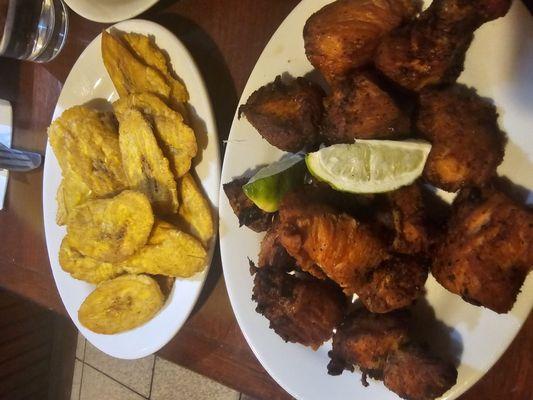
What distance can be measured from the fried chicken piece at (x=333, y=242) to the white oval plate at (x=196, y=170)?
0.46m

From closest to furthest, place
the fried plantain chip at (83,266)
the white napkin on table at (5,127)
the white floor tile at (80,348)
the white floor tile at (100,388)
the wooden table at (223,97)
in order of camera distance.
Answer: the wooden table at (223,97) < the fried plantain chip at (83,266) < the white napkin on table at (5,127) < the white floor tile at (100,388) < the white floor tile at (80,348)

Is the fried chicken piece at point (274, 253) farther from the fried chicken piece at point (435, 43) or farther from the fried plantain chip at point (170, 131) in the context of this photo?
the fried chicken piece at point (435, 43)

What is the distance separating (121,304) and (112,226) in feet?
0.95

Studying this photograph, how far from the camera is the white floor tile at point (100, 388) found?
10.4 ft

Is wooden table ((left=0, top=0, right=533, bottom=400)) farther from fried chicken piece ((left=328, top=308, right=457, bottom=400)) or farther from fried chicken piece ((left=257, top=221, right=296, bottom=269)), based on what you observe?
fried chicken piece ((left=257, top=221, right=296, bottom=269))

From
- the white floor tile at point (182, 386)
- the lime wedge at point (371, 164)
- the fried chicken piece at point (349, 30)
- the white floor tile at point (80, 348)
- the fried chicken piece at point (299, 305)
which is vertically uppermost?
the fried chicken piece at point (349, 30)

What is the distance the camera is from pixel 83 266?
1.81 metres

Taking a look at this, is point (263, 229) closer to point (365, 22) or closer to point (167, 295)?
point (167, 295)

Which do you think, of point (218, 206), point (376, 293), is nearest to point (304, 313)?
point (376, 293)

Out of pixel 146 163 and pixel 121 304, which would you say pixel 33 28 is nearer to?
pixel 146 163

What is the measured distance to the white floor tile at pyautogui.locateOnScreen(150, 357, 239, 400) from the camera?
2.66 metres

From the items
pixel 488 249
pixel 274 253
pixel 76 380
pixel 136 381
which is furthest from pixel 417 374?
pixel 76 380

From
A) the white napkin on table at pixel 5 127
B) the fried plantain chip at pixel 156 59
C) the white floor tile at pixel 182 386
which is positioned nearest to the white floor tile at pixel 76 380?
the white floor tile at pixel 182 386

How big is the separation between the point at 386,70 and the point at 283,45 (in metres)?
0.34
